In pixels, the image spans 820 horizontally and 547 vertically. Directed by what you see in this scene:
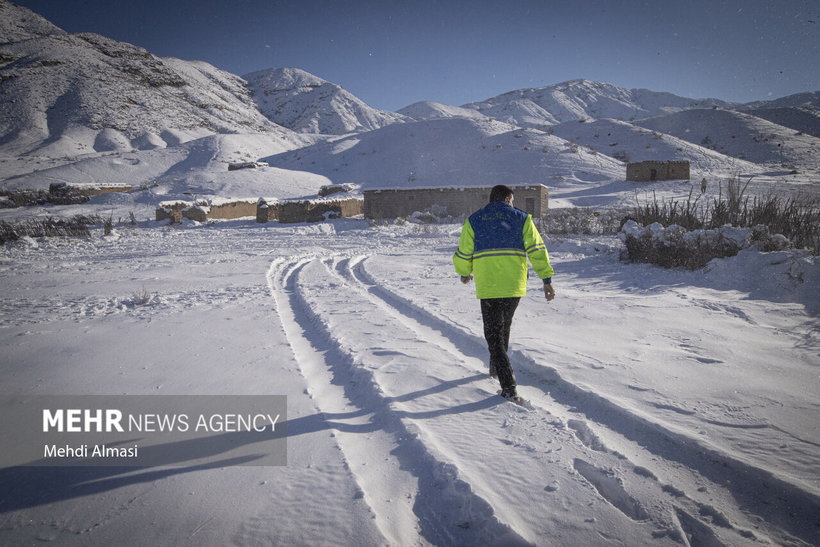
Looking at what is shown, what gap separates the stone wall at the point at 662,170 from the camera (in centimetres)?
3225

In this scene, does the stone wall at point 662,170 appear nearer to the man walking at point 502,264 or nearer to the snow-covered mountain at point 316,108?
the man walking at point 502,264

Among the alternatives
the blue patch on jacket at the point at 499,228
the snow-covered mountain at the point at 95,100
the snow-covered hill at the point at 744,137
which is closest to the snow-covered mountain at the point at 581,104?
the snow-covered hill at the point at 744,137

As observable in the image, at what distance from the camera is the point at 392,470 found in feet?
8.16

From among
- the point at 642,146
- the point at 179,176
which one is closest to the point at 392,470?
the point at 179,176

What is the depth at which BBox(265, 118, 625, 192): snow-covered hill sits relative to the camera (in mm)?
39000

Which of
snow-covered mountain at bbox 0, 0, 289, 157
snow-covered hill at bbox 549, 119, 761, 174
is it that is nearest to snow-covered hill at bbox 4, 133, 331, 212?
snow-covered mountain at bbox 0, 0, 289, 157

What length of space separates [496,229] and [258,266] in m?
8.18

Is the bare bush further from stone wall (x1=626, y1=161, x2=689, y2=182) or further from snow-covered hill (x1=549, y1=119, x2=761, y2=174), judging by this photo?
snow-covered hill (x1=549, y1=119, x2=761, y2=174)

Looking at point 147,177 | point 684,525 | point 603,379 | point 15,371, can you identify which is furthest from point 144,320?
point 147,177

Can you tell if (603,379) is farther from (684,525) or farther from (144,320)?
(144,320)

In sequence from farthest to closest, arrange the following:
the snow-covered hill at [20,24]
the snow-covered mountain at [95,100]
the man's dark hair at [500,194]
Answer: the snow-covered hill at [20,24]
the snow-covered mountain at [95,100]
the man's dark hair at [500,194]

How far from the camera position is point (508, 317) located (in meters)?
3.52

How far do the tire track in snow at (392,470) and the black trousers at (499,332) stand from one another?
102 cm

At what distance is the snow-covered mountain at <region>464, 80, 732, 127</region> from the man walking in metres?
95.8
